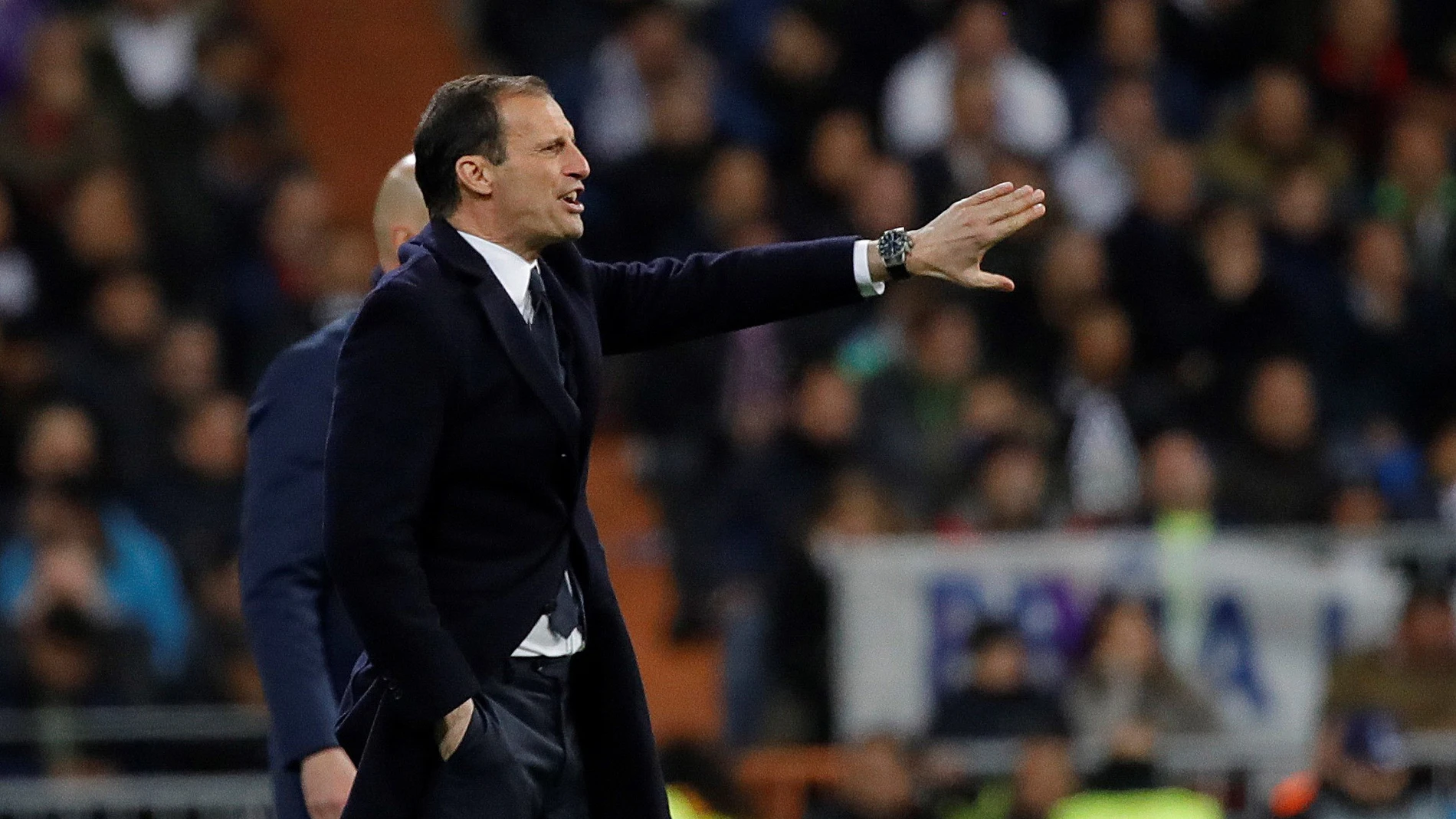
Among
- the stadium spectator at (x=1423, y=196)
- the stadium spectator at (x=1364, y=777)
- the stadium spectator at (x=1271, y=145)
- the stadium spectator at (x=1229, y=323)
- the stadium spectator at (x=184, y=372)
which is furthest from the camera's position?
the stadium spectator at (x=1271, y=145)

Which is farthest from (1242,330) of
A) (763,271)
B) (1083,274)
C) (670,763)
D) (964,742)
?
(763,271)

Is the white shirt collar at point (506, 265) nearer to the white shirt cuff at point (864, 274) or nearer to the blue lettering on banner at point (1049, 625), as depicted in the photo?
the white shirt cuff at point (864, 274)

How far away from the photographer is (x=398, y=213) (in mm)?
5199

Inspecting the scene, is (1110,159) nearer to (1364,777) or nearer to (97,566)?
(1364,777)

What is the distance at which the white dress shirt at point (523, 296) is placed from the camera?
436 centimetres

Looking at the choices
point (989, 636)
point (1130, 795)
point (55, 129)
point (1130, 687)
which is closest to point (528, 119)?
point (1130, 795)

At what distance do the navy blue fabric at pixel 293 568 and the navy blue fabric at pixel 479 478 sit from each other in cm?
44

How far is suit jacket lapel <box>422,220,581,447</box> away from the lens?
429cm

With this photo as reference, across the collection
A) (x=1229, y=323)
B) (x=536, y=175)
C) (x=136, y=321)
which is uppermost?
(x=536, y=175)

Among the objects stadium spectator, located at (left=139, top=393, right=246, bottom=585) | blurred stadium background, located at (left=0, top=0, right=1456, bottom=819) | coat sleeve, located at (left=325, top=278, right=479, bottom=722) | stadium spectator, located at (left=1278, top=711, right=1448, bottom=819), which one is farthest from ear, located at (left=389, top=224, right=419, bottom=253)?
stadium spectator, located at (left=139, top=393, right=246, bottom=585)

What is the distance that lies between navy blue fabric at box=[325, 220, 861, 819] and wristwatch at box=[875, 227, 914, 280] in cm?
8

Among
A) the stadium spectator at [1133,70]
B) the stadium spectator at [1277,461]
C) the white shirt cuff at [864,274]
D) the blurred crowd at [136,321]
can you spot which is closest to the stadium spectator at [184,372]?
the blurred crowd at [136,321]

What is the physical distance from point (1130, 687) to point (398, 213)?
4.85 metres

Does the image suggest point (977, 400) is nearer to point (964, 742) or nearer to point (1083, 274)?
point (1083, 274)
